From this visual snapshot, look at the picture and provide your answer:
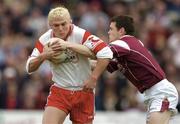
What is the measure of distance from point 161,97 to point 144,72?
41 cm

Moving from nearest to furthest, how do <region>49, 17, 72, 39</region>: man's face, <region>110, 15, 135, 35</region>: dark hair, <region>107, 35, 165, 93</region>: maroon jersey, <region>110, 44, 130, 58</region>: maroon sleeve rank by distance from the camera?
<region>49, 17, 72, 39</region>: man's face → <region>110, 44, 130, 58</region>: maroon sleeve → <region>107, 35, 165, 93</region>: maroon jersey → <region>110, 15, 135, 35</region>: dark hair

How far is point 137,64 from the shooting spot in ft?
35.0

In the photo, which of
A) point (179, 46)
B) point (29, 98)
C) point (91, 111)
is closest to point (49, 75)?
point (29, 98)

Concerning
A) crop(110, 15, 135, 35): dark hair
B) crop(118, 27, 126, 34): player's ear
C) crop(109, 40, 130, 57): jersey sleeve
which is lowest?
crop(109, 40, 130, 57): jersey sleeve

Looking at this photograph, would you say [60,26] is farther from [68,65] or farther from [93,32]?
[93,32]

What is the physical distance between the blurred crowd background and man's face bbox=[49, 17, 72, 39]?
6.35 meters

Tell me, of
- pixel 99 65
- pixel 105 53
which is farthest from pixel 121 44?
pixel 99 65

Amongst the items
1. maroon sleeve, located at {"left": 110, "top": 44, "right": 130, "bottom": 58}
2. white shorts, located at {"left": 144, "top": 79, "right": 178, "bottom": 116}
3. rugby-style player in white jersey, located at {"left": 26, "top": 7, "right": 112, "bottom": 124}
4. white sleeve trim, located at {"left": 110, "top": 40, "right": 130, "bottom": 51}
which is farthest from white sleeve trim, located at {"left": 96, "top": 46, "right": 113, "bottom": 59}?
white shorts, located at {"left": 144, "top": 79, "right": 178, "bottom": 116}

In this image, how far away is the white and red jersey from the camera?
415 inches

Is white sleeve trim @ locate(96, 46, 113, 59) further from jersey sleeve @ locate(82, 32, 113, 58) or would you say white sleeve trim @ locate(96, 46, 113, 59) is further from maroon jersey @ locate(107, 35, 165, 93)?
maroon jersey @ locate(107, 35, 165, 93)

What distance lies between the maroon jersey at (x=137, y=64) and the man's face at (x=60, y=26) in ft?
2.08

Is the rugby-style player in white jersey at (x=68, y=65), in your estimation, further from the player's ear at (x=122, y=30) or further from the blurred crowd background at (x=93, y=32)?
the blurred crowd background at (x=93, y=32)

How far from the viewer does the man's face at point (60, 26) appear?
10258 millimetres

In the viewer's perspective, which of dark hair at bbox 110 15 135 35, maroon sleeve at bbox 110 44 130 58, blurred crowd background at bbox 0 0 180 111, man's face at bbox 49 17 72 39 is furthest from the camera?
blurred crowd background at bbox 0 0 180 111
